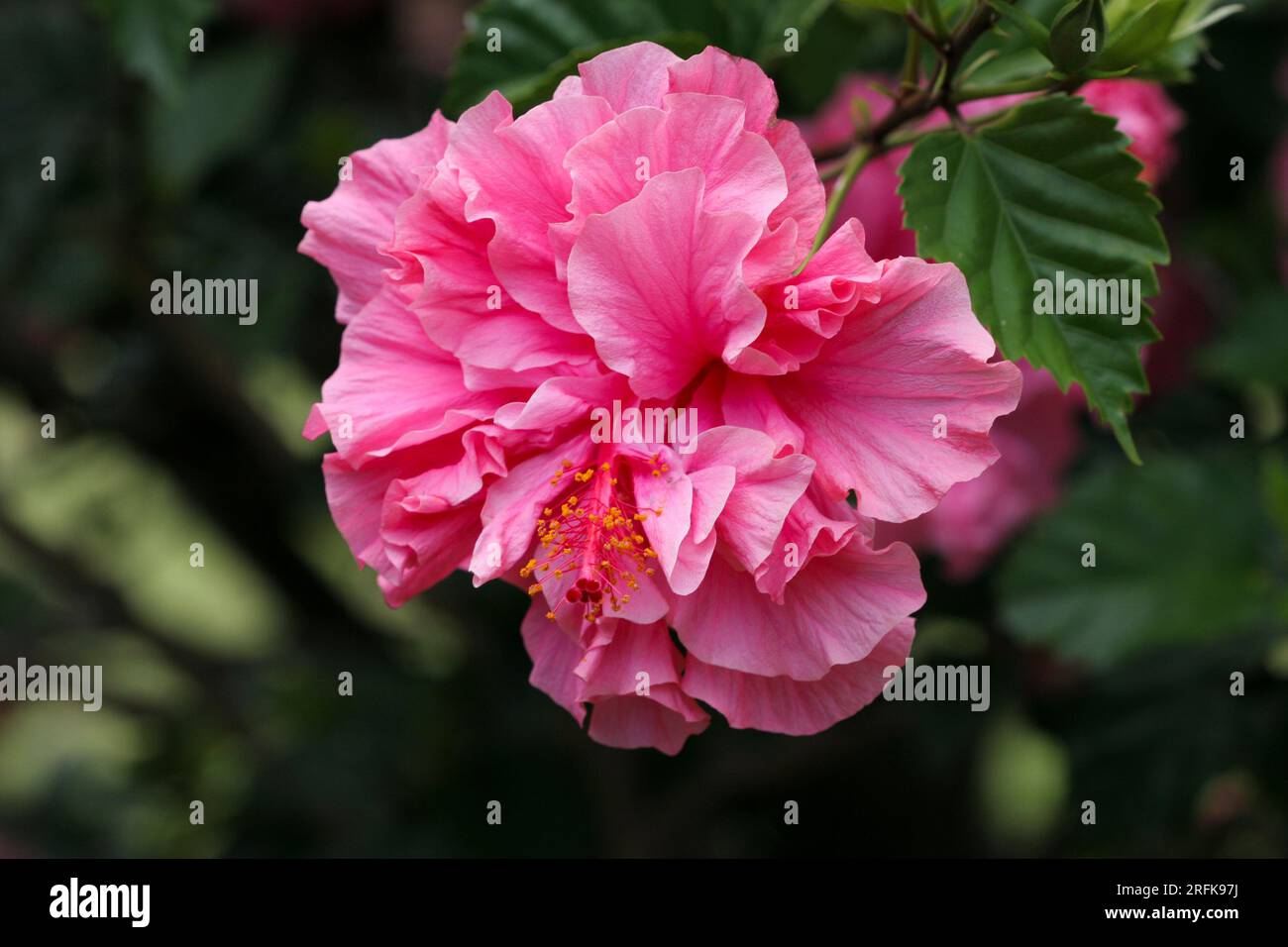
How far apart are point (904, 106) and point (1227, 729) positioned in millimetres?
1080

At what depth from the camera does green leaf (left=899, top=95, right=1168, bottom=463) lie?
803 millimetres

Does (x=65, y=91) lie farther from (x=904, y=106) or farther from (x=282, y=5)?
(x=904, y=106)

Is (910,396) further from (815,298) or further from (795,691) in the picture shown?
(795,691)

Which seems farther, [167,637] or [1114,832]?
[167,637]

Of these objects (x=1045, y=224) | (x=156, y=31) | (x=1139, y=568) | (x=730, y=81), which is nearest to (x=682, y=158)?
(x=730, y=81)

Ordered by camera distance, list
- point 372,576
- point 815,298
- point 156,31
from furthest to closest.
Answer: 1. point 372,576
2. point 156,31
3. point 815,298

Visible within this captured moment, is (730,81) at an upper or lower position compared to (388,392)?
upper

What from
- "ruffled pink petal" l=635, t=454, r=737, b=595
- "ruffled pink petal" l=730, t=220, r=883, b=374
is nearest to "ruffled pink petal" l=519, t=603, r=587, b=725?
"ruffled pink petal" l=635, t=454, r=737, b=595

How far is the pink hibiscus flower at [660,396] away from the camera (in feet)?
2.43

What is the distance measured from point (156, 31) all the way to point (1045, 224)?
2.54 feet

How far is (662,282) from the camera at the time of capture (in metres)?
0.76

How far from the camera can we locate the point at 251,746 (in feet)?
6.75

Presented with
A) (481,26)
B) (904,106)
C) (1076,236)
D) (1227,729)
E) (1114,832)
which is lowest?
(1114,832)

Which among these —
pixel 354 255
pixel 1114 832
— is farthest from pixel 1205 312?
pixel 354 255
